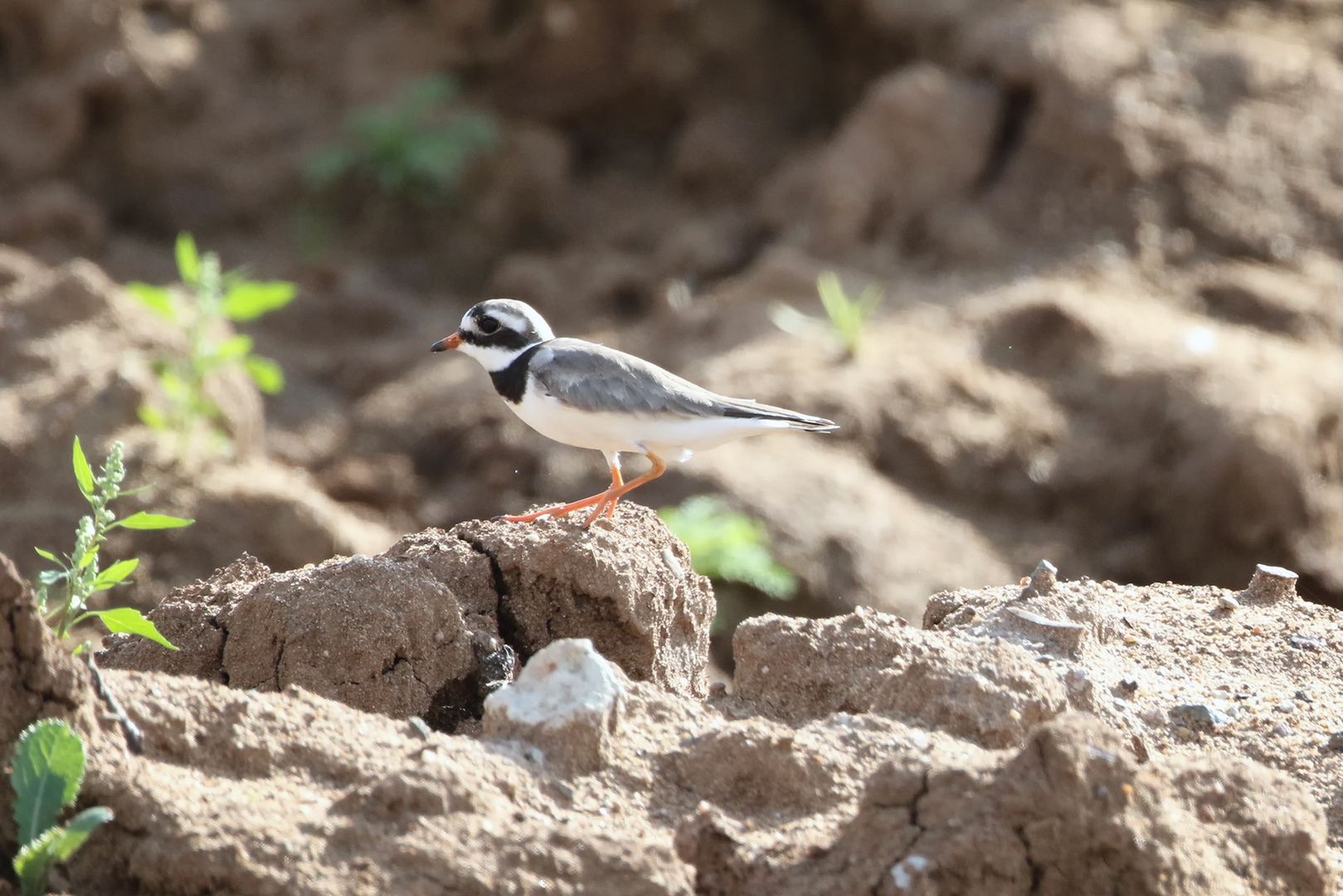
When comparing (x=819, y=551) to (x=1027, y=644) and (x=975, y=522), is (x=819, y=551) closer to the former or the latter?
(x=975, y=522)

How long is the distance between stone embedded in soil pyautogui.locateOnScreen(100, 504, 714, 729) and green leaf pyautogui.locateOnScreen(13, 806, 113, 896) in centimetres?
131

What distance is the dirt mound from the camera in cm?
304

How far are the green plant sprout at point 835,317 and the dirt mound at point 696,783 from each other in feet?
22.8

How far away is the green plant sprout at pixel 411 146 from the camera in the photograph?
13.7m

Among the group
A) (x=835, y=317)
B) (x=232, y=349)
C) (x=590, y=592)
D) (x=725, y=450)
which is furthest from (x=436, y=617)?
(x=835, y=317)

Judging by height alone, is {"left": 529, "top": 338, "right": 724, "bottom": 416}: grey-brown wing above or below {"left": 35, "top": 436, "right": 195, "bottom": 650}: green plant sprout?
below

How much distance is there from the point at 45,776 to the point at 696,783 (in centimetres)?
148

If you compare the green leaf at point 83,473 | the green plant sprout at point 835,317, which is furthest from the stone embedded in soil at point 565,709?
the green plant sprout at point 835,317

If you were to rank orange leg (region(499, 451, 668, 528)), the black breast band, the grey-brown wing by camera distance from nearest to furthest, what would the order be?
orange leg (region(499, 451, 668, 528)) < the grey-brown wing < the black breast band

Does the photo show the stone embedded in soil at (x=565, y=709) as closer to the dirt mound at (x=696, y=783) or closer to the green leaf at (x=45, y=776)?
the dirt mound at (x=696, y=783)

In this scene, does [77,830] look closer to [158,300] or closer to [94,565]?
[94,565]

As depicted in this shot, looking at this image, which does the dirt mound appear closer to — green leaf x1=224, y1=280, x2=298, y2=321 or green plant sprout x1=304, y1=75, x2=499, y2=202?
green leaf x1=224, y1=280, x2=298, y2=321

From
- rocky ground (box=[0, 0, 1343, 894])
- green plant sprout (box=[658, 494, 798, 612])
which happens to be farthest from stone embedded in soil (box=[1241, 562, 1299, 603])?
green plant sprout (box=[658, 494, 798, 612])

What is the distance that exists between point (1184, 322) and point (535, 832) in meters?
10.0
